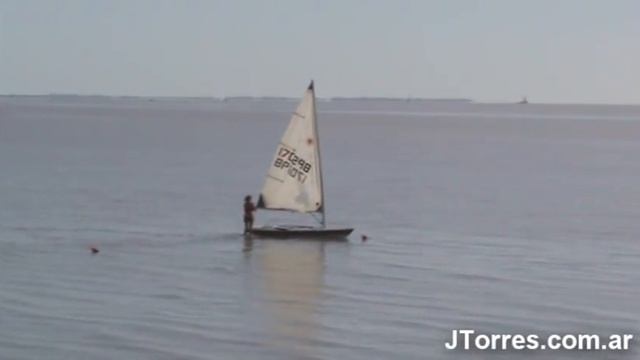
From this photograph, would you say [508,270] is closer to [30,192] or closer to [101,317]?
[101,317]

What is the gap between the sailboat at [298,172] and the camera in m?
45.5

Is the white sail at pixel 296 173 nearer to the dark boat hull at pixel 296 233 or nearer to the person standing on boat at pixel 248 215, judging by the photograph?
the person standing on boat at pixel 248 215

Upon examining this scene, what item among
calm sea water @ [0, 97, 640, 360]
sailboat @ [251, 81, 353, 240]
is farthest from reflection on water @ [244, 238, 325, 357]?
sailboat @ [251, 81, 353, 240]

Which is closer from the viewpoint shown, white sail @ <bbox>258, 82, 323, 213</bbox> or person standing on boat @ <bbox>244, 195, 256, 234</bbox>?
person standing on boat @ <bbox>244, 195, 256, 234</bbox>

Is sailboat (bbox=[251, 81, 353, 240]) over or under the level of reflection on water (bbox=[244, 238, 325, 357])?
over

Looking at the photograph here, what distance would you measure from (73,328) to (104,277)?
699cm

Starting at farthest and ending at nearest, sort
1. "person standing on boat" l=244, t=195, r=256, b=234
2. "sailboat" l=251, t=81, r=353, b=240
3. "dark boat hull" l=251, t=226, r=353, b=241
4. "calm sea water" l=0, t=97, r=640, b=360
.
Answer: "sailboat" l=251, t=81, r=353, b=240
"person standing on boat" l=244, t=195, r=256, b=234
"dark boat hull" l=251, t=226, r=353, b=241
"calm sea water" l=0, t=97, r=640, b=360

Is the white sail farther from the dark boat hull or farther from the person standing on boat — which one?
the dark boat hull

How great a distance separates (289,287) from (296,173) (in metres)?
11.2

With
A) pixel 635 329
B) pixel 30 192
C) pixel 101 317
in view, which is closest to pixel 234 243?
pixel 101 317

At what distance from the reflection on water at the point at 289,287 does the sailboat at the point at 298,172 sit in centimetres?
301

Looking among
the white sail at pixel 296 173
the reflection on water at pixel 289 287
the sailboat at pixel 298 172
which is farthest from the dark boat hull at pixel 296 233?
the white sail at pixel 296 173

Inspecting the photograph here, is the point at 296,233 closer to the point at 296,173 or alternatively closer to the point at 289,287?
the point at 296,173

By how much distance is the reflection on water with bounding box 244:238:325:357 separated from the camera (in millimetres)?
28156
